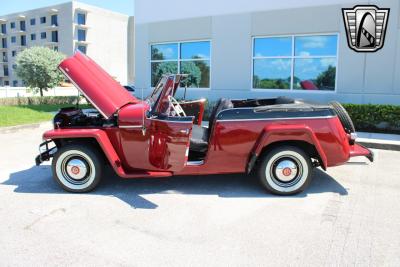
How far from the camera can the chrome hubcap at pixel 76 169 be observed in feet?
15.6

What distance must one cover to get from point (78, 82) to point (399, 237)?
4.18 metres

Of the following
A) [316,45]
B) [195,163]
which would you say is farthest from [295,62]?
[195,163]

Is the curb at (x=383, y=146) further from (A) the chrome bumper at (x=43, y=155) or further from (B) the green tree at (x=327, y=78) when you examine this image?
(A) the chrome bumper at (x=43, y=155)

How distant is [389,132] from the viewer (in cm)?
930

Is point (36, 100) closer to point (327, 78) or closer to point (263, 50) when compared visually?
point (263, 50)

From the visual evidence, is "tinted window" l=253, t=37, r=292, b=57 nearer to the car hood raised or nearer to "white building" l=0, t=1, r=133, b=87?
the car hood raised

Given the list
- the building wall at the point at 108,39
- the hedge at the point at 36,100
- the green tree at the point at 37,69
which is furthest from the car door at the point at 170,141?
the building wall at the point at 108,39

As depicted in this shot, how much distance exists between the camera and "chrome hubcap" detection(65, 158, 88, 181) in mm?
4754

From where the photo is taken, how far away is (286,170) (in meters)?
4.67

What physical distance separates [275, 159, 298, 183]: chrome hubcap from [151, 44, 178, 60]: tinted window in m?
10.1

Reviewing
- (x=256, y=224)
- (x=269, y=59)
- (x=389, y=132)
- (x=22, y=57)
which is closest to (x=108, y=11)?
(x=22, y=57)

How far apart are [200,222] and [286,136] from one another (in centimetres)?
166

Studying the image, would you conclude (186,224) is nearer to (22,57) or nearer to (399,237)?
(399,237)

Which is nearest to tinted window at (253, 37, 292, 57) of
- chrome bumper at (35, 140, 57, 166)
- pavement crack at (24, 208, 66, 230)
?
chrome bumper at (35, 140, 57, 166)
